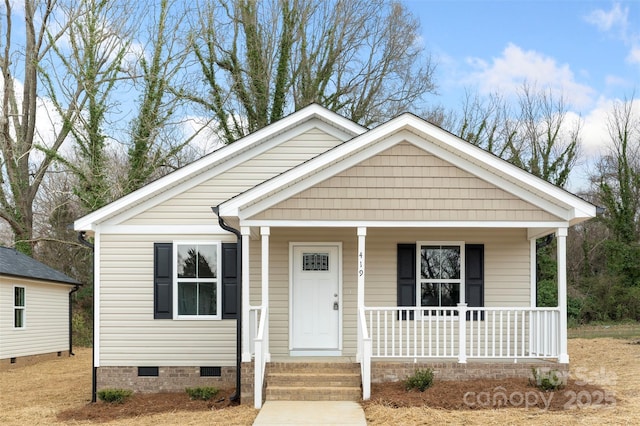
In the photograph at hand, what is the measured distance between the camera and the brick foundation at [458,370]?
11.4m

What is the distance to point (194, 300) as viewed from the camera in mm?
13562

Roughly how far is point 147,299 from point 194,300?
86 cm

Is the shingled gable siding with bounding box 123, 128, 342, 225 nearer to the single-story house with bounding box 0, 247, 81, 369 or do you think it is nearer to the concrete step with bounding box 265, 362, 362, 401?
the concrete step with bounding box 265, 362, 362, 401

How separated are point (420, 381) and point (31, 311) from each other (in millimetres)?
14229

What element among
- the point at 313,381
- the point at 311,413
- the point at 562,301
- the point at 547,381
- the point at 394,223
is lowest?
the point at 311,413

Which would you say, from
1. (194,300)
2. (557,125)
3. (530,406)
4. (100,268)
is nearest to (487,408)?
(530,406)

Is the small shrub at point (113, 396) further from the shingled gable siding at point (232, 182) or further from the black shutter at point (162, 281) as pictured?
the shingled gable siding at point (232, 182)

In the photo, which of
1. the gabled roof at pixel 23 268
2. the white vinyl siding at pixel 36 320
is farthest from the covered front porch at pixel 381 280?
the white vinyl siding at pixel 36 320

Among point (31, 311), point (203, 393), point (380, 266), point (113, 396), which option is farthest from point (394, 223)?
point (31, 311)

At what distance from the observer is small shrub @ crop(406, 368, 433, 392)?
1094cm

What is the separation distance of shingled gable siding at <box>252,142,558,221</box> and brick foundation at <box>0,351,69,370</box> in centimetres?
1180

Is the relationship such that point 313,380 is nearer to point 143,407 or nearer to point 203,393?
point 203,393

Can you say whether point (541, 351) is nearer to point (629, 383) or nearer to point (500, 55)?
point (629, 383)

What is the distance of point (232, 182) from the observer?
543 inches
